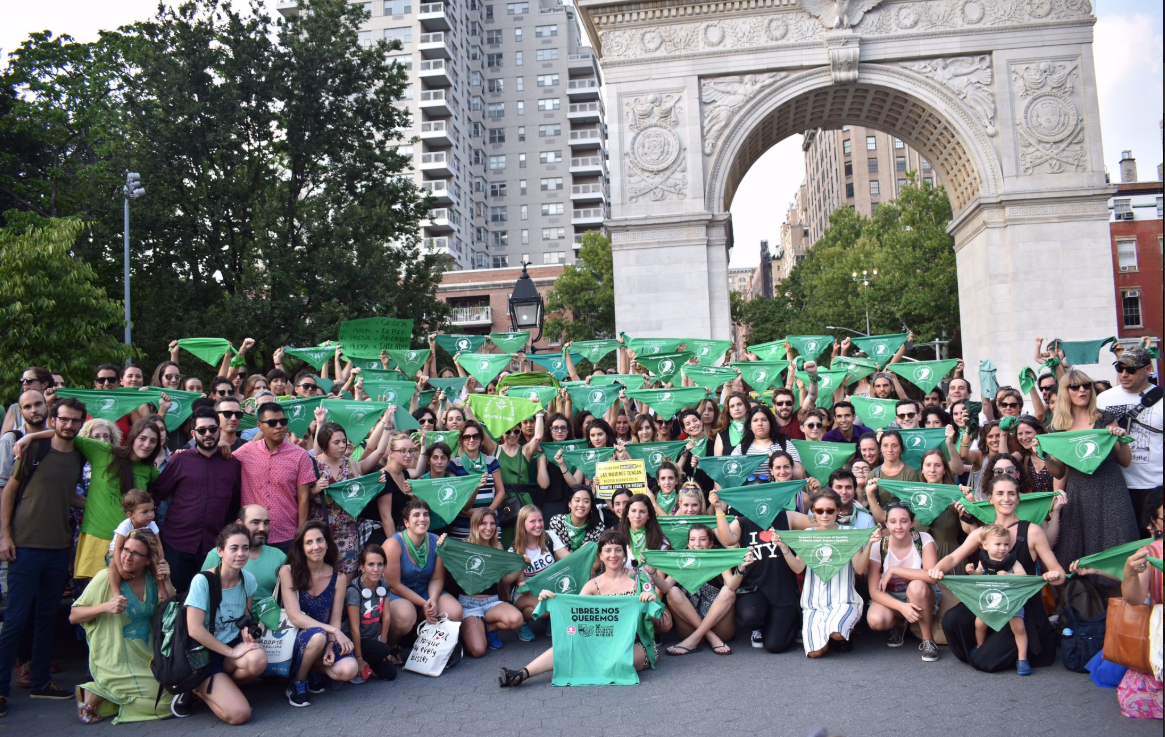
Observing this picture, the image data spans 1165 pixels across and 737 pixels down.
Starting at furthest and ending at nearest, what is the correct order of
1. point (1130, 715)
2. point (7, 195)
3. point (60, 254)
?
point (7, 195), point (60, 254), point (1130, 715)

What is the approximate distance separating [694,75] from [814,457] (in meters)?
15.9

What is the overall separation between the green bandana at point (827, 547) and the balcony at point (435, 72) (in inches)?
2626

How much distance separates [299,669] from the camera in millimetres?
6855

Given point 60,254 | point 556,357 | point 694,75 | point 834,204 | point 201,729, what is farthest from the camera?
point 834,204

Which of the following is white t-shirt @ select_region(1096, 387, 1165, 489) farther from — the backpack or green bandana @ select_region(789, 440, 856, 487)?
the backpack

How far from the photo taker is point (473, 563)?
811 cm

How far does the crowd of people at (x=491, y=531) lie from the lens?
670 cm

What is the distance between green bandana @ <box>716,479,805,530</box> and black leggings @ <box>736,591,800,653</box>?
0.71 m

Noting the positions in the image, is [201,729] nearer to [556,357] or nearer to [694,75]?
[556,357]

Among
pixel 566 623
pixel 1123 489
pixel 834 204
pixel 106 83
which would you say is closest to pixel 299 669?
pixel 566 623

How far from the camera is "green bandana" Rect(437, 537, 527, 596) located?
26.3ft

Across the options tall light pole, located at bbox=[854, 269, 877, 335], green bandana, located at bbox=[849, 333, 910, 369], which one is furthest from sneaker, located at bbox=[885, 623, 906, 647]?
tall light pole, located at bbox=[854, 269, 877, 335]

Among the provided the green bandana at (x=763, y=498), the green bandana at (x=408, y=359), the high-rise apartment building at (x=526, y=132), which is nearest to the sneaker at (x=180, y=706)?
the green bandana at (x=763, y=498)

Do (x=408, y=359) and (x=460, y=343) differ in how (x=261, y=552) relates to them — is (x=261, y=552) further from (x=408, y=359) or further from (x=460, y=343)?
(x=460, y=343)
